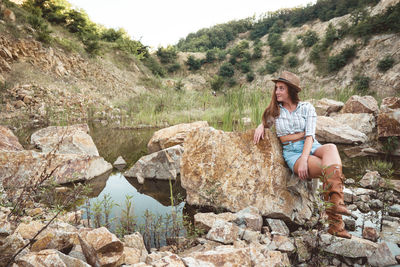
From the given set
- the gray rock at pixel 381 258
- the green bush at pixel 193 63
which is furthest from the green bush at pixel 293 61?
the gray rock at pixel 381 258

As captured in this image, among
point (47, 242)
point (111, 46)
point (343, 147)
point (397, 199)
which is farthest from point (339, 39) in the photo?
point (47, 242)

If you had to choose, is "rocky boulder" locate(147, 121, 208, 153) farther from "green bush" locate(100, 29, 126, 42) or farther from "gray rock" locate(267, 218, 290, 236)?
"green bush" locate(100, 29, 126, 42)

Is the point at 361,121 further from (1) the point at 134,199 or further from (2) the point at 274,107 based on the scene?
(1) the point at 134,199

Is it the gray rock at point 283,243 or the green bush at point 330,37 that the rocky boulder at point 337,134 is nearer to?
the gray rock at point 283,243

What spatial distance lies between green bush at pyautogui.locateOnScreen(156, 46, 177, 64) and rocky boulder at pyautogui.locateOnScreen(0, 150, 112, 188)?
136 ft

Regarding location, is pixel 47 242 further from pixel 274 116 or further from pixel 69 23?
pixel 69 23

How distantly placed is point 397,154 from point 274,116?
3.96 meters

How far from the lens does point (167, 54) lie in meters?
42.0

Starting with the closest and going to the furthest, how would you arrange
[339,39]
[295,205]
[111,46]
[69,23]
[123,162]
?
1. [295,205]
2. [123,162]
3. [69,23]
4. [111,46]
5. [339,39]

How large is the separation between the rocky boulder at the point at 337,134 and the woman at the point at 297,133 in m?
4.26

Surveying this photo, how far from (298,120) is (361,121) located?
5.74m

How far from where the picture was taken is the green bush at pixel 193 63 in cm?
4472

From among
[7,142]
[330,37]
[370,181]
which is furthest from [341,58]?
[7,142]

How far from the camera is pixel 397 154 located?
482cm
